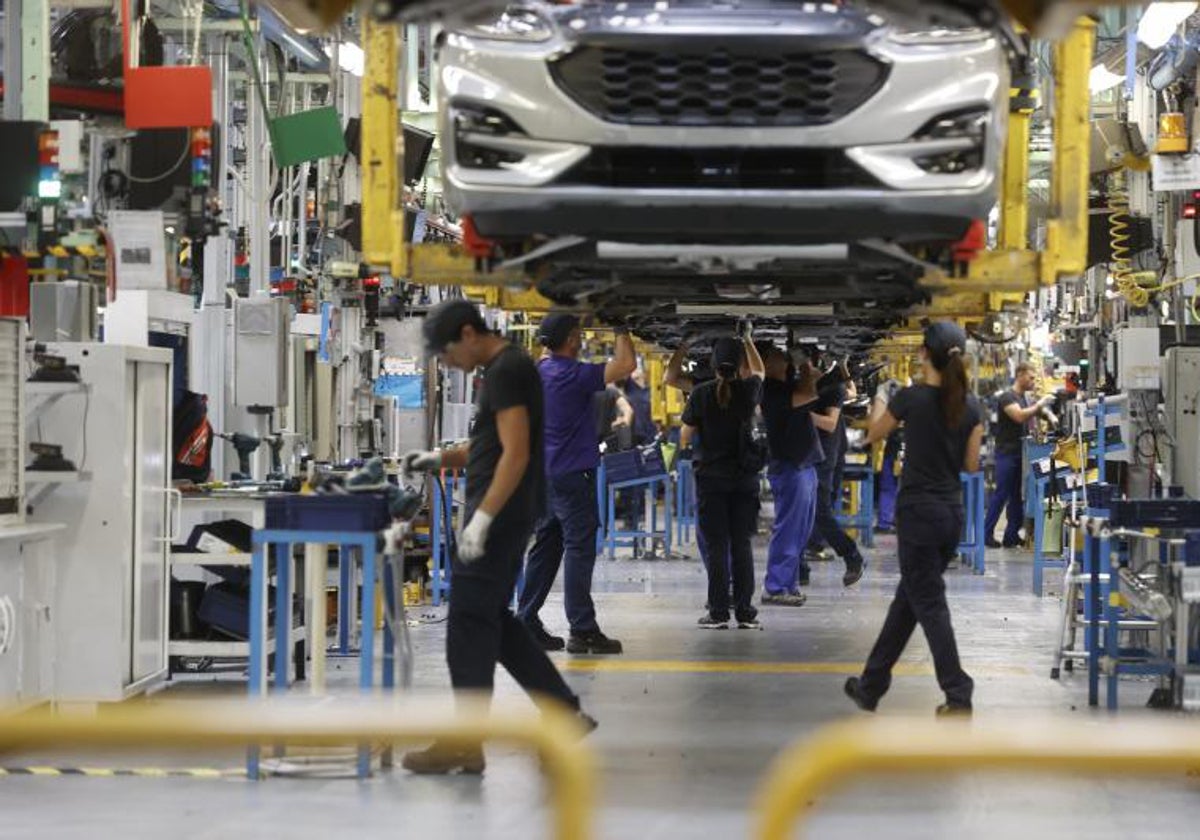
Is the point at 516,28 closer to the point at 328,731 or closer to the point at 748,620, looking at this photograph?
the point at 328,731

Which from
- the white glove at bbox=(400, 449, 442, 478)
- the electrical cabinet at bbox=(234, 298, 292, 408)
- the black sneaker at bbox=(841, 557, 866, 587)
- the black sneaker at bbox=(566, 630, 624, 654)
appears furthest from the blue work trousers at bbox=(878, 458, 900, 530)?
the white glove at bbox=(400, 449, 442, 478)

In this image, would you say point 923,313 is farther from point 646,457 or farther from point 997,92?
point 646,457

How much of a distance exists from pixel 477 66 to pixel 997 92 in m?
1.82

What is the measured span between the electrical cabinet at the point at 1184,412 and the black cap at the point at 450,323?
4739 millimetres

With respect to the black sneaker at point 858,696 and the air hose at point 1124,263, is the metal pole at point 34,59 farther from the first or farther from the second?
the air hose at point 1124,263

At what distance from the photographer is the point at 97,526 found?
860 cm

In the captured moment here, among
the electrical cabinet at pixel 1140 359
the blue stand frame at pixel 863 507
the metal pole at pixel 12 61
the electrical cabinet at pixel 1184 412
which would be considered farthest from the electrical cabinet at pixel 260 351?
the blue stand frame at pixel 863 507

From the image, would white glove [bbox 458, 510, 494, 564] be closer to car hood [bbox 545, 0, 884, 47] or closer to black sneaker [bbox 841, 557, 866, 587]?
car hood [bbox 545, 0, 884, 47]

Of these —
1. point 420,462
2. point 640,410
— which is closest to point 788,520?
point 420,462

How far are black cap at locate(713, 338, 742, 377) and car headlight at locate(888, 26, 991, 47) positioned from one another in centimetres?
484

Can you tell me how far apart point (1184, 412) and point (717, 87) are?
487cm

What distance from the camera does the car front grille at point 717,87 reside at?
683 centimetres

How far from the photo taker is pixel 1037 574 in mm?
15047

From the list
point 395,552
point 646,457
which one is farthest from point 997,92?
point 646,457
